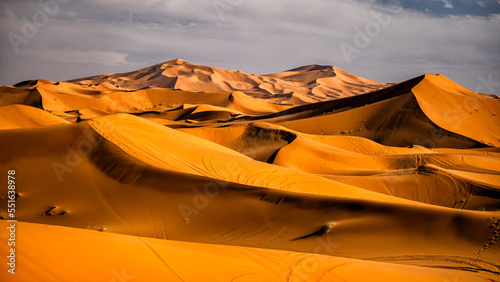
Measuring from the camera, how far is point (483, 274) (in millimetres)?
4965

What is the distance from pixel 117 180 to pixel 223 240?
3.69m

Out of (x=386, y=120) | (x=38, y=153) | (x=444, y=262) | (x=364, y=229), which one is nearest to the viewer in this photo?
(x=444, y=262)

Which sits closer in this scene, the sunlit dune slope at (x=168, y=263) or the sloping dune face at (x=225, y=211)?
the sunlit dune slope at (x=168, y=263)

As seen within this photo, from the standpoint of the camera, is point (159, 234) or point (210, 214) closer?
point (159, 234)

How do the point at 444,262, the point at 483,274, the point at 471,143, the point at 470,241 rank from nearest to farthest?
the point at 483,274
the point at 444,262
the point at 470,241
the point at 471,143

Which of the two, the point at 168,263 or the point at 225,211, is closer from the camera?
the point at 168,263

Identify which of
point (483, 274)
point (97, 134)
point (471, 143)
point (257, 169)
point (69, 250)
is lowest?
point (471, 143)

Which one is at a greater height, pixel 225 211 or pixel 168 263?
pixel 168 263

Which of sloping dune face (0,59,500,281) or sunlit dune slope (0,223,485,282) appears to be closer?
sunlit dune slope (0,223,485,282)

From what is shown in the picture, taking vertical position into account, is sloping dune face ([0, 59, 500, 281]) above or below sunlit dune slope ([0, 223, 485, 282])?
below

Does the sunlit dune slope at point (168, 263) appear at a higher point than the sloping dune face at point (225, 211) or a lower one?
higher

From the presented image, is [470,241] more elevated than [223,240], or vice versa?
[470,241]

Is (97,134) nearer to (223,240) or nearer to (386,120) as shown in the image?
(223,240)

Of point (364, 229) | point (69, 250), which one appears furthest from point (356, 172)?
point (69, 250)
